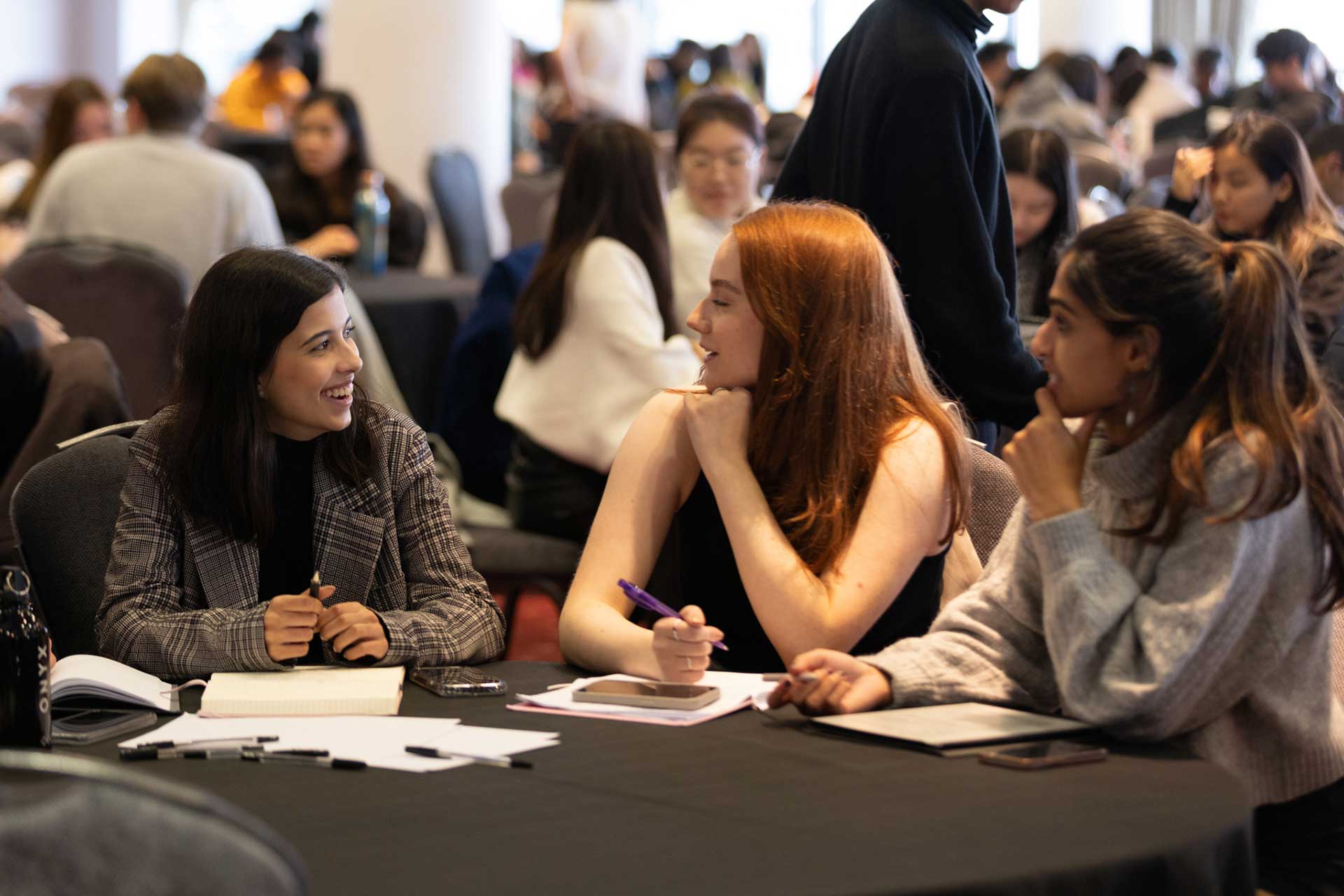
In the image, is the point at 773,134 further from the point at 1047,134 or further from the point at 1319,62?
the point at 1319,62

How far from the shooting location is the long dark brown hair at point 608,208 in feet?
12.2

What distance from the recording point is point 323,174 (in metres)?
5.74

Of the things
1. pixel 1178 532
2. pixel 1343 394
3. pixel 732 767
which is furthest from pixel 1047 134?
pixel 732 767

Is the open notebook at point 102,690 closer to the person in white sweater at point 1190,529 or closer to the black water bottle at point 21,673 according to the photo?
the black water bottle at point 21,673

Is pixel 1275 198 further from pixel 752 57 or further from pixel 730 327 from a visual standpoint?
pixel 752 57

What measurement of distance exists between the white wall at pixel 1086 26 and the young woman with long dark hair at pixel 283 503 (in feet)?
34.7

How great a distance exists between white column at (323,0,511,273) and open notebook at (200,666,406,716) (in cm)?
570

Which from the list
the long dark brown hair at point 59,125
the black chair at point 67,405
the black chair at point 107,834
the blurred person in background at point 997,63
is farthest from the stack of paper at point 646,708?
the blurred person in background at point 997,63

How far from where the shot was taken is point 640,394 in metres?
3.65

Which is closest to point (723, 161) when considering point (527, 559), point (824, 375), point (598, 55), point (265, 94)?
point (527, 559)

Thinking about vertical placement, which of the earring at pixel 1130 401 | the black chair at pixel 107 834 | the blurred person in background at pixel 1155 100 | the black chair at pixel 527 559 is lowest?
the black chair at pixel 527 559

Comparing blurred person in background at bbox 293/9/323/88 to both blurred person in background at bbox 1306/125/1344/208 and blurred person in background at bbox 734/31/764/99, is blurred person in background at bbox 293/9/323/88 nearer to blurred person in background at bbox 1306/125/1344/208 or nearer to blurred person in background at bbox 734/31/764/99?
blurred person in background at bbox 734/31/764/99

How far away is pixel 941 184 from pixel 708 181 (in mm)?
1870

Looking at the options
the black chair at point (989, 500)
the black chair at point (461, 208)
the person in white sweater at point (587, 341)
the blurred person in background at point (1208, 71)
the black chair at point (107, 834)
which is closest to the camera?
the black chair at point (107, 834)
